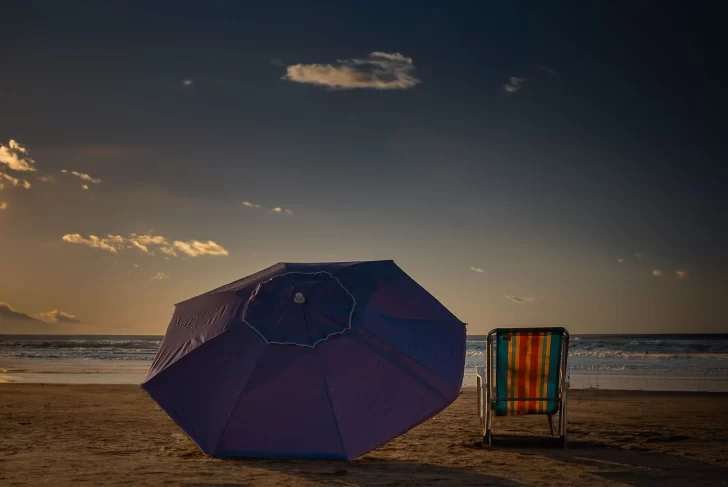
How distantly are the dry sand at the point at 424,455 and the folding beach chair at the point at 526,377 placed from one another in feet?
1.12

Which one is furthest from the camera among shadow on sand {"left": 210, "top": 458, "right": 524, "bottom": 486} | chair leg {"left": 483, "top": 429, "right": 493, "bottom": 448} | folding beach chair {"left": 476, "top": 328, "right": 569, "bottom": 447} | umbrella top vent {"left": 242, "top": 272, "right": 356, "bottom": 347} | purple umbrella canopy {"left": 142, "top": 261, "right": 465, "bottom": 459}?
chair leg {"left": 483, "top": 429, "right": 493, "bottom": 448}

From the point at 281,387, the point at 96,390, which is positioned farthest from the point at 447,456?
the point at 96,390

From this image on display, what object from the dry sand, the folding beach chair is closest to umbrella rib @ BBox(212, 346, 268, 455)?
the dry sand

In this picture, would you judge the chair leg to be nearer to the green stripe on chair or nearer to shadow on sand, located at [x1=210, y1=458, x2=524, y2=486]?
the green stripe on chair

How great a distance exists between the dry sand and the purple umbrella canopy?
0.34m

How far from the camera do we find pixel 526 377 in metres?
7.05

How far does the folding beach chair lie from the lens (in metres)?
6.94

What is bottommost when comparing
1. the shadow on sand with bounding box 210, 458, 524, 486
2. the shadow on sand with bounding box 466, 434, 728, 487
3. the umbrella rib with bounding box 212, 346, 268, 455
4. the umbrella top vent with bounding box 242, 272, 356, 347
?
the shadow on sand with bounding box 210, 458, 524, 486

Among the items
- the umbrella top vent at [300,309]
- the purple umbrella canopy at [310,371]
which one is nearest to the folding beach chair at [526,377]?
the purple umbrella canopy at [310,371]

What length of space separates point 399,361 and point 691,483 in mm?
2545

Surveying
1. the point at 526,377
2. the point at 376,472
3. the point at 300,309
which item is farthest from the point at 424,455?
the point at 300,309

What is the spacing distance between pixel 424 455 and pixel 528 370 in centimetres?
143

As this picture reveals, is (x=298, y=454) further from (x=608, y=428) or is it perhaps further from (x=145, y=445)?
(x=608, y=428)

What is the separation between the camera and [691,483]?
5320 mm
